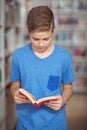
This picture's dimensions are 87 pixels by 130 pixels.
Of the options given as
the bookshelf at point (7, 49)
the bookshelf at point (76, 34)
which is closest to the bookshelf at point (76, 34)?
the bookshelf at point (76, 34)

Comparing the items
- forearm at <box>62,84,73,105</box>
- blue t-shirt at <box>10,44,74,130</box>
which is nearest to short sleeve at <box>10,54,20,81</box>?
blue t-shirt at <box>10,44,74,130</box>

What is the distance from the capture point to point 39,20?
47.7 inches

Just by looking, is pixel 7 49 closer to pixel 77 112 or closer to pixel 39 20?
pixel 77 112

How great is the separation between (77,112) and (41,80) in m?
2.77

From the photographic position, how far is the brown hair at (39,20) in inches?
47.7

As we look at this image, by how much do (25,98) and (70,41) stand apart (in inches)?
160

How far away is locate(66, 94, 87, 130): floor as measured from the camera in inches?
131

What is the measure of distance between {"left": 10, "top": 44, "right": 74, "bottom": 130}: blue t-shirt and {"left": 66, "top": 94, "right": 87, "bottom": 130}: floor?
1.95 meters

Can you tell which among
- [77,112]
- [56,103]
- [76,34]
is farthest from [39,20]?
[76,34]

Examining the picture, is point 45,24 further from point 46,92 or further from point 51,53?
point 46,92

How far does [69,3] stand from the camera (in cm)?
511

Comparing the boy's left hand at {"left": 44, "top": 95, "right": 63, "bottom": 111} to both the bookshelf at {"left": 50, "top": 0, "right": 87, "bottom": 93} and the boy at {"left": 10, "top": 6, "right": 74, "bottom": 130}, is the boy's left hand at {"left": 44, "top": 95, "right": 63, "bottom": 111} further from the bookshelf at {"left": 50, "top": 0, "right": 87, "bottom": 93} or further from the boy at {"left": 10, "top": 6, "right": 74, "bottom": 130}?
the bookshelf at {"left": 50, "top": 0, "right": 87, "bottom": 93}

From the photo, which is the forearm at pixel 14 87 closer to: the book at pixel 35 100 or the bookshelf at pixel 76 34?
the book at pixel 35 100

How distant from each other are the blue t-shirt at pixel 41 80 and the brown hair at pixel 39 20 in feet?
0.50
